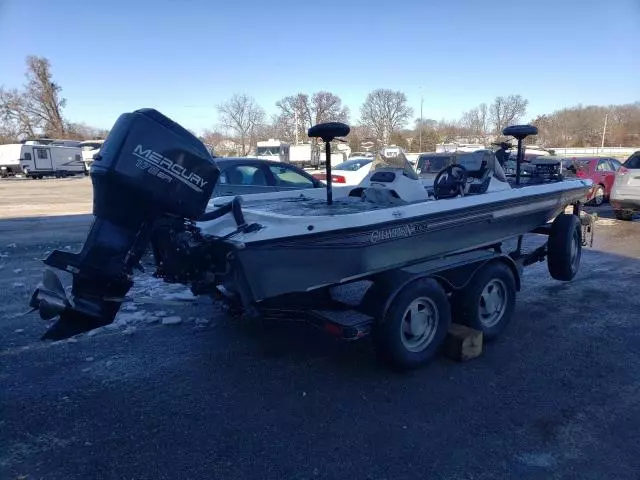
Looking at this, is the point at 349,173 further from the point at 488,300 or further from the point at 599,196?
the point at 488,300

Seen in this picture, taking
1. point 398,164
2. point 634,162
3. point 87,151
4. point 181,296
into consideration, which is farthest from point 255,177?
point 87,151

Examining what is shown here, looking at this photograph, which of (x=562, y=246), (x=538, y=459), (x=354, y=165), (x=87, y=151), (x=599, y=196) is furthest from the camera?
(x=87, y=151)

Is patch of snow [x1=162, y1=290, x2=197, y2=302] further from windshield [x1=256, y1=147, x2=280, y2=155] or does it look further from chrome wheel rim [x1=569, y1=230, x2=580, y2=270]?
windshield [x1=256, y1=147, x2=280, y2=155]

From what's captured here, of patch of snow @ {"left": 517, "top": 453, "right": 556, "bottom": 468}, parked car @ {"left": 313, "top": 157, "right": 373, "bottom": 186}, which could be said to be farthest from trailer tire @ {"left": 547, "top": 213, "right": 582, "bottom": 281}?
parked car @ {"left": 313, "top": 157, "right": 373, "bottom": 186}

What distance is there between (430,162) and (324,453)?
405 inches

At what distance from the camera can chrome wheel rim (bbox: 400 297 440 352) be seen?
4.07 meters

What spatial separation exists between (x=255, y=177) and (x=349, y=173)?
252 inches

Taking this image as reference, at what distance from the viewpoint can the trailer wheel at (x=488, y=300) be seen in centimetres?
457

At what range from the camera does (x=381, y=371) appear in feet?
13.6

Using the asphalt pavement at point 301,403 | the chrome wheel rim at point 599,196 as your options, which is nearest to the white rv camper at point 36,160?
the asphalt pavement at point 301,403

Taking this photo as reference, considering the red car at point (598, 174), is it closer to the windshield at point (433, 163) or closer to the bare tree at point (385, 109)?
the windshield at point (433, 163)

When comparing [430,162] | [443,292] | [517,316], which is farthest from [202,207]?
[430,162]

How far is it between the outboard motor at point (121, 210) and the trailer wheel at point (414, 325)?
1.78m

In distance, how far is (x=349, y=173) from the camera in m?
14.6
